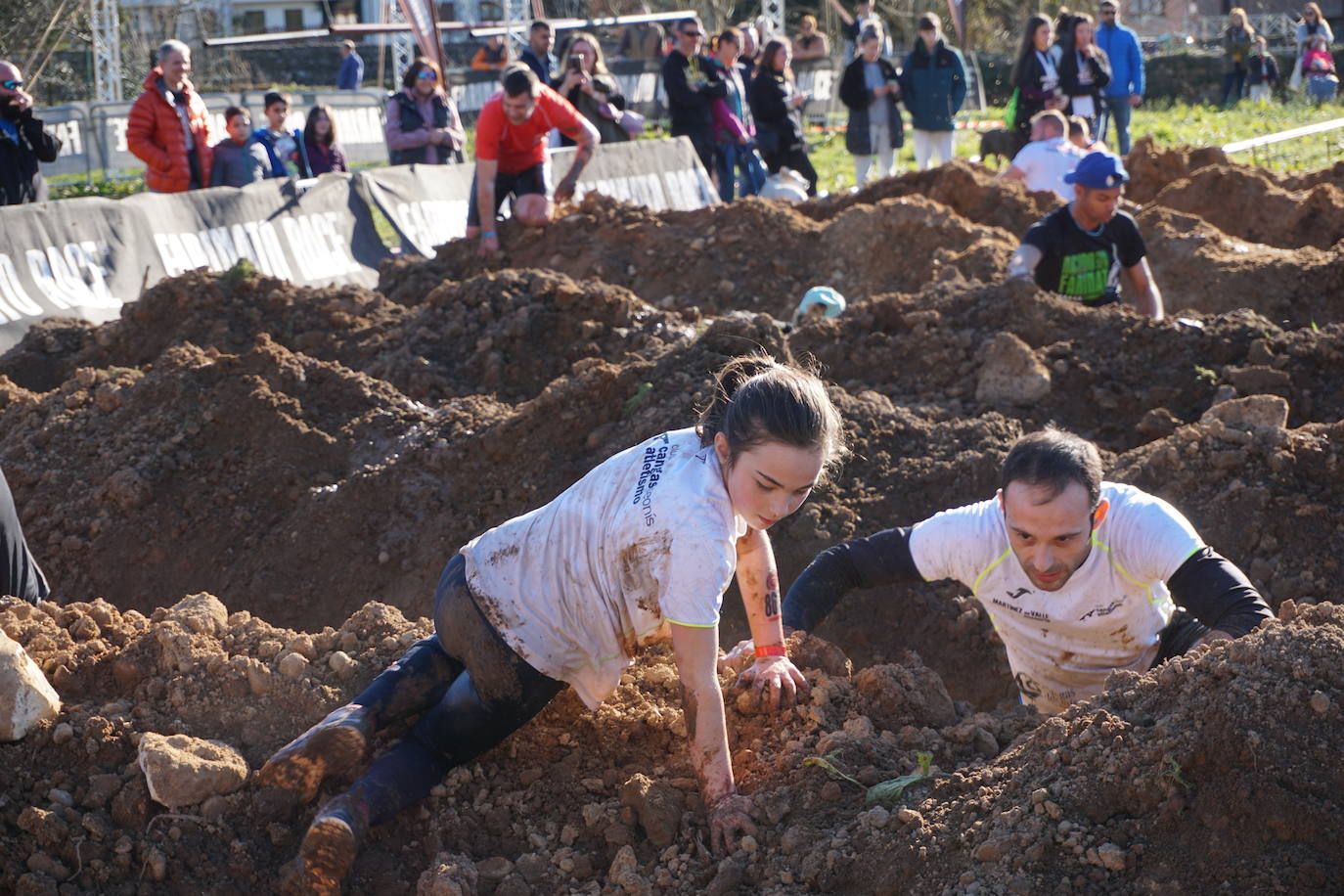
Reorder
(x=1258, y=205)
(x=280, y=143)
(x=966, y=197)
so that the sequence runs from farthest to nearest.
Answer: (x=280, y=143)
(x=966, y=197)
(x=1258, y=205)

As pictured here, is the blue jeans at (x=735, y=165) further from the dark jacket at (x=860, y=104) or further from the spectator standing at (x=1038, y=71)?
the spectator standing at (x=1038, y=71)

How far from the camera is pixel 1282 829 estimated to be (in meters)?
2.82

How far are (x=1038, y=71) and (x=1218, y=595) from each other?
11442 mm

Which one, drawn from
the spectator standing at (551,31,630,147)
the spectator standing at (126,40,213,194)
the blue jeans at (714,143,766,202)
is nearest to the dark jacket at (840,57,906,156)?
the blue jeans at (714,143,766,202)

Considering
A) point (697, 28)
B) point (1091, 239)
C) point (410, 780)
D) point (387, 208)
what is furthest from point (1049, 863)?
point (697, 28)

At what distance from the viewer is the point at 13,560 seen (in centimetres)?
456

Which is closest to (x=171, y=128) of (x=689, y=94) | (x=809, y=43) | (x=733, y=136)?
(x=689, y=94)

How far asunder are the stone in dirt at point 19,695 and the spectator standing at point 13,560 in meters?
0.90

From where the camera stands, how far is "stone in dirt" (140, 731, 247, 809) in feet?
11.1

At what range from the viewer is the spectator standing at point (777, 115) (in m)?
13.8

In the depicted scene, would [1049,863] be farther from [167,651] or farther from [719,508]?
[167,651]

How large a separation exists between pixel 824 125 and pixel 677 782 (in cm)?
2359

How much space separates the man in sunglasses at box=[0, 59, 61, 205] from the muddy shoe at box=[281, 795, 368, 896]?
784 centimetres

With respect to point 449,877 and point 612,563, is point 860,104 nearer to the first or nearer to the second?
point 612,563
